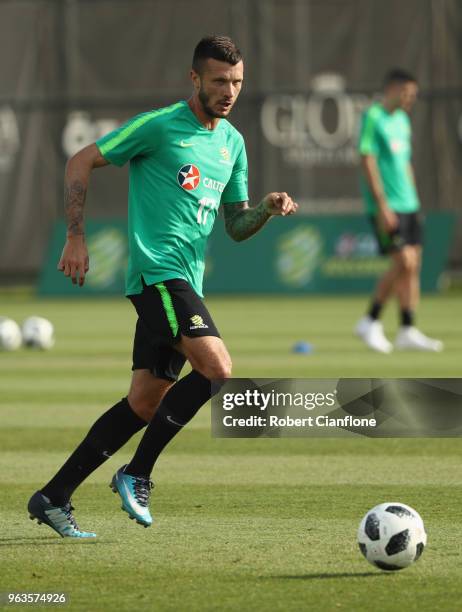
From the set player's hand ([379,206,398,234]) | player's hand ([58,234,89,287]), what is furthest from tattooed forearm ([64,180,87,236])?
player's hand ([379,206,398,234])

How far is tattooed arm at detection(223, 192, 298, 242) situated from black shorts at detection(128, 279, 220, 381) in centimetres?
50

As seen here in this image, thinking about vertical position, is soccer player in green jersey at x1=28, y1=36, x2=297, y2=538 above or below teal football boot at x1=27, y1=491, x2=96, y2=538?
above

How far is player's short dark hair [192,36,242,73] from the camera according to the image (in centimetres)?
631

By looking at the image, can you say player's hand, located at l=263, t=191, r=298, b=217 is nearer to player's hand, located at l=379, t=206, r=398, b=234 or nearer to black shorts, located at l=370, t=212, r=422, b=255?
player's hand, located at l=379, t=206, r=398, b=234

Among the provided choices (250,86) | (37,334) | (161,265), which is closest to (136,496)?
(161,265)

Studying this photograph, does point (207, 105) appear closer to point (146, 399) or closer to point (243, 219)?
point (243, 219)

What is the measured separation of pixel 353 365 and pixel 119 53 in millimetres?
15575

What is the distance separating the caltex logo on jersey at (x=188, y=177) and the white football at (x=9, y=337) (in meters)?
9.49

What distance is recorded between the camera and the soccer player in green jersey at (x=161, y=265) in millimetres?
6160

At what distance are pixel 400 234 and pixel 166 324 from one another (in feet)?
28.8

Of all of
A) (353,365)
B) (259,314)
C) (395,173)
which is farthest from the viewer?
(259,314)

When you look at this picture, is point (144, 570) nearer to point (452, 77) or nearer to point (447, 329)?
point (447, 329)

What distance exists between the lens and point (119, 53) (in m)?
27.3

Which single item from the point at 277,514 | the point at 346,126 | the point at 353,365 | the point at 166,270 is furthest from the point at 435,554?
the point at 346,126
